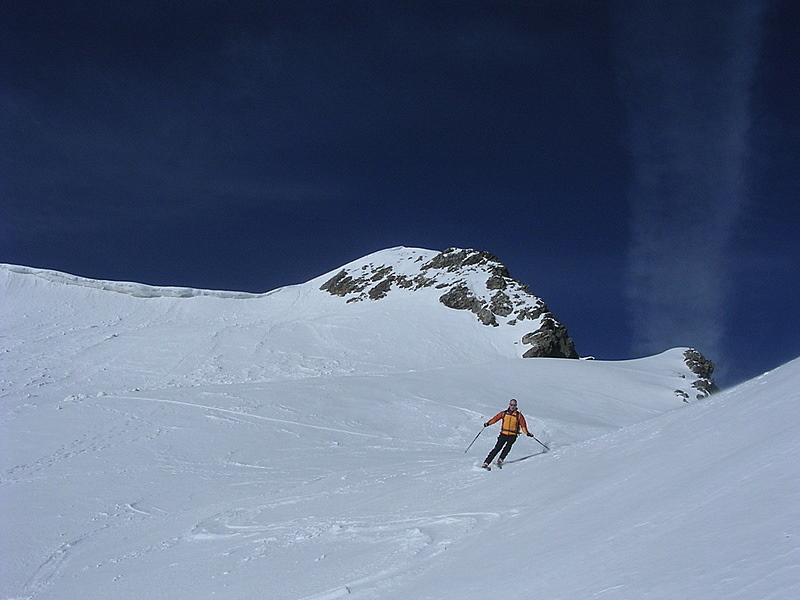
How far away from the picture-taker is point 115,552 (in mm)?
8430

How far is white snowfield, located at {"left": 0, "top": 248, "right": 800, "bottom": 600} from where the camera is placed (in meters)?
4.14

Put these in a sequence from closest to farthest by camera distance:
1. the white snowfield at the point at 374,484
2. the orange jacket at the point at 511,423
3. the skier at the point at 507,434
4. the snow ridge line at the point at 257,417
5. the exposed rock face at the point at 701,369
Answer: the white snowfield at the point at 374,484, the skier at the point at 507,434, the orange jacket at the point at 511,423, the snow ridge line at the point at 257,417, the exposed rock face at the point at 701,369

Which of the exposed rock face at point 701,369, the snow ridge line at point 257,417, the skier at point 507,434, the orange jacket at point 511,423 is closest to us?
the skier at point 507,434

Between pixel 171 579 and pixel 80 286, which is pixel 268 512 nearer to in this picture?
pixel 171 579

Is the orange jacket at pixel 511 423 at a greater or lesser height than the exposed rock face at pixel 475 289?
lesser

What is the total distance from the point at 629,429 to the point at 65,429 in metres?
14.5

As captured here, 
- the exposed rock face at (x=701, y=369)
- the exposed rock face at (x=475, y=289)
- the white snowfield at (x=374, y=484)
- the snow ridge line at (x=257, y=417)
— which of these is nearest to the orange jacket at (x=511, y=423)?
the white snowfield at (x=374, y=484)

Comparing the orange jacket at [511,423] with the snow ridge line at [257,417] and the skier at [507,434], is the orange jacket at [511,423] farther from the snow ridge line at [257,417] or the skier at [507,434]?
the snow ridge line at [257,417]

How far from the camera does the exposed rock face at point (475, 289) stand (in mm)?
40812

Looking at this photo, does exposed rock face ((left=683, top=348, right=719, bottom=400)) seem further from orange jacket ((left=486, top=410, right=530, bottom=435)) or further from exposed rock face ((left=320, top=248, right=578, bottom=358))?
orange jacket ((left=486, top=410, right=530, bottom=435))

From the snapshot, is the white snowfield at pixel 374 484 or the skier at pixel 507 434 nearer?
the white snowfield at pixel 374 484

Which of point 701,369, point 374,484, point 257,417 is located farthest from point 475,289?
point 374,484

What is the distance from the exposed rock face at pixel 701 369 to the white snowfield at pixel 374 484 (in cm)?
484

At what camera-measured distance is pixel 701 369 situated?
38.6 m
